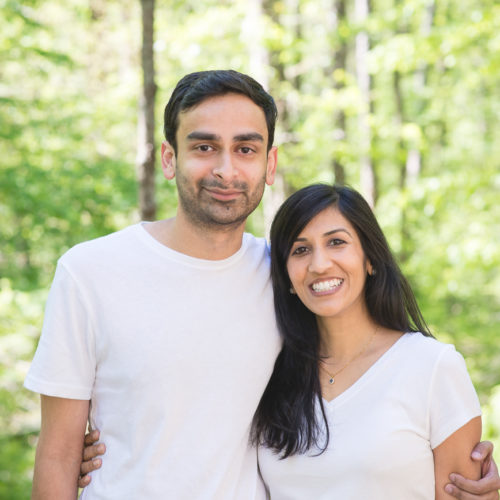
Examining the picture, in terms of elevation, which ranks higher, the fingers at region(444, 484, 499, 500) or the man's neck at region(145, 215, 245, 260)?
the man's neck at region(145, 215, 245, 260)

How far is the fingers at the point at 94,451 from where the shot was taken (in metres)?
2.41

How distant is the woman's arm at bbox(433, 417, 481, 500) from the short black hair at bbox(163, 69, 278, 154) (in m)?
1.50

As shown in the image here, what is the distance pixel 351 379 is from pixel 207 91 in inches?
53.9

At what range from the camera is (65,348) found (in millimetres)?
2354

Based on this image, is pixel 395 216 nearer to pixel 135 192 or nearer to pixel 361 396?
pixel 135 192

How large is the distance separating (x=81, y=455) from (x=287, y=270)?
1.17 m

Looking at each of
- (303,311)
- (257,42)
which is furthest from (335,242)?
(257,42)

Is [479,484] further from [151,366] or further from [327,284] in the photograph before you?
[151,366]

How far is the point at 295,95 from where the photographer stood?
9.02 m

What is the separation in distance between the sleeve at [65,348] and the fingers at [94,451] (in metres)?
0.20

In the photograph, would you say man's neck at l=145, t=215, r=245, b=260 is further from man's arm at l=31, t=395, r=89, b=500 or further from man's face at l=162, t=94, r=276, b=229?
man's arm at l=31, t=395, r=89, b=500

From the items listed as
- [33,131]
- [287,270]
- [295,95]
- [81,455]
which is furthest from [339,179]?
[81,455]

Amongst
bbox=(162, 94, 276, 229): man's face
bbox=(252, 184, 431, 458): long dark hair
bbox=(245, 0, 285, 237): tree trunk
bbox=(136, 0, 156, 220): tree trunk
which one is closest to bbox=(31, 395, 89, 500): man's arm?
bbox=(252, 184, 431, 458): long dark hair

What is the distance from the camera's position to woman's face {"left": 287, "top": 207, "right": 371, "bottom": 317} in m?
2.65
